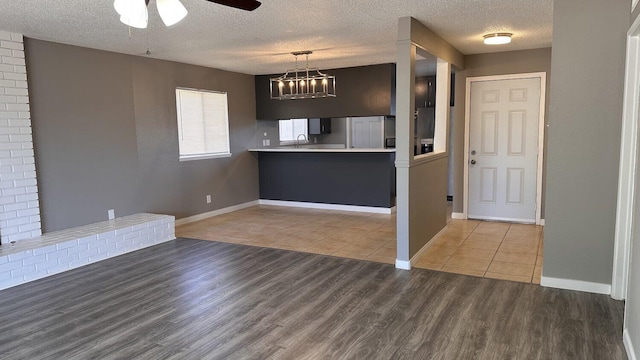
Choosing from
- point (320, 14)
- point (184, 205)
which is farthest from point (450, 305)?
point (184, 205)

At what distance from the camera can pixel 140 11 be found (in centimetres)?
212


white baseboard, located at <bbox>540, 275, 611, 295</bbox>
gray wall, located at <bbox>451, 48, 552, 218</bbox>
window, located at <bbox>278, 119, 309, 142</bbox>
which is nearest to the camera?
white baseboard, located at <bbox>540, 275, 611, 295</bbox>

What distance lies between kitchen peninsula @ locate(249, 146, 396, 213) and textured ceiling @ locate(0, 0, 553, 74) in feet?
6.04

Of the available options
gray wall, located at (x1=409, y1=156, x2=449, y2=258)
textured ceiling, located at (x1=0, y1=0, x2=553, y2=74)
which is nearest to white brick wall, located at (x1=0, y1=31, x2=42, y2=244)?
textured ceiling, located at (x1=0, y1=0, x2=553, y2=74)

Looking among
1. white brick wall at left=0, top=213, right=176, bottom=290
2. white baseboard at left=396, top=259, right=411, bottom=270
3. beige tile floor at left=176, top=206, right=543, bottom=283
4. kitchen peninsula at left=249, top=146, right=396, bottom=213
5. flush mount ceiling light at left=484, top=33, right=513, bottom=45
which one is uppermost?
flush mount ceiling light at left=484, top=33, right=513, bottom=45

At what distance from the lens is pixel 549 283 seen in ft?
11.7

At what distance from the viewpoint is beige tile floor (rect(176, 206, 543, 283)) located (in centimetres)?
423

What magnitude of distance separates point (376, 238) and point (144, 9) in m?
3.90

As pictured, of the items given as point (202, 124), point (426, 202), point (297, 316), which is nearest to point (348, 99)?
point (202, 124)

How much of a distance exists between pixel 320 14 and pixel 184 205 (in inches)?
149

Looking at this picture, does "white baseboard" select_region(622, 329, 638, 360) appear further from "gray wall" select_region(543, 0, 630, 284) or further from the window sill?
the window sill

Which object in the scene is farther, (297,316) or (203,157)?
(203,157)

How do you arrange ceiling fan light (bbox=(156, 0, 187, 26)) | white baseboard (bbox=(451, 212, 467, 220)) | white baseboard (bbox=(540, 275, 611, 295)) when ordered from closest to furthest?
ceiling fan light (bbox=(156, 0, 187, 26)) < white baseboard (bbox=(540, 275, 611, 295)) < white baseboard (bbox=(451, 212, 467, 220))

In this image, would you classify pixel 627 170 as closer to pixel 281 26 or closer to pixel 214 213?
pixel 281 26
